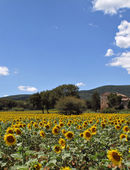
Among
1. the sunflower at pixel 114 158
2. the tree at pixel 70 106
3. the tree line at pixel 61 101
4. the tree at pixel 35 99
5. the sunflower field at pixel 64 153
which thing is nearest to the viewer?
the sunflower at pixel 114 158

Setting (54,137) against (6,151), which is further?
(54,137)

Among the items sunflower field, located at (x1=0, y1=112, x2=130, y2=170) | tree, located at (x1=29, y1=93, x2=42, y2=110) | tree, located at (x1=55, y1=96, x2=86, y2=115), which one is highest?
tree, located at (x1=29, y1=93, x2=42, y2=110)

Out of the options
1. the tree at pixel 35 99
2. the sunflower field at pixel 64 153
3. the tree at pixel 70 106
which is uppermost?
the tree at pixel 35 99

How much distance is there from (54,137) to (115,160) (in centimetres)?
290

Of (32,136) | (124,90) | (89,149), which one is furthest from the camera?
(124,90)

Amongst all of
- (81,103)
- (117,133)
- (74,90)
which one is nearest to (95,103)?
(74,90)

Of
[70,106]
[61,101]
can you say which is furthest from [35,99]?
[70,106]

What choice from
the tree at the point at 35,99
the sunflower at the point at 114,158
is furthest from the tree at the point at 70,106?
the sunflower at the point at 114,158

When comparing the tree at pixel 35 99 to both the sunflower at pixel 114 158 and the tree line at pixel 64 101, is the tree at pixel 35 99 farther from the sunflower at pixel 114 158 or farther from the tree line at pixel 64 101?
the sunflower at pixel 114 158

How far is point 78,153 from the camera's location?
398cm

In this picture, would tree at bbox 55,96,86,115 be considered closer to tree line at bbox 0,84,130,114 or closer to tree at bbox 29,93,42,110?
tree line at bbox 0,84,130,114

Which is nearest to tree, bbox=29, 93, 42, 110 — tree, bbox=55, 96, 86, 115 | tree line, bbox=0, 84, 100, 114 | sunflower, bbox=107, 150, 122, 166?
tree line, bbox=0, 84, 100, 114

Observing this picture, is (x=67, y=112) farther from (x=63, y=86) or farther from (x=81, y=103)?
(x=63, y=86)

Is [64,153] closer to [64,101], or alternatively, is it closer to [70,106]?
[64,101]
